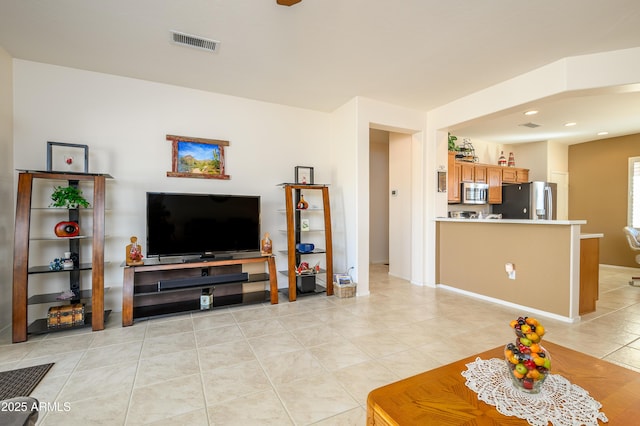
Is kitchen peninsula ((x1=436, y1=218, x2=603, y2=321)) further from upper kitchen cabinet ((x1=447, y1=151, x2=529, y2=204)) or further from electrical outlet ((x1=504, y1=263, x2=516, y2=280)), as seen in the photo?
upper kitchen cabinet ((x1=447, y1=151, x2=529, y2=204))

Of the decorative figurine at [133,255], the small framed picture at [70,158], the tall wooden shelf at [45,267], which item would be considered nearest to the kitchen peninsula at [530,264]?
the decorative figurine at [133,255]

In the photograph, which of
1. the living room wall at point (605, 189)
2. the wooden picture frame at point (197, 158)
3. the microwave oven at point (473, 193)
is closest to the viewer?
the wooden picture frame at point (197, 158)

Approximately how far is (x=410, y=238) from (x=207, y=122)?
11.9ft

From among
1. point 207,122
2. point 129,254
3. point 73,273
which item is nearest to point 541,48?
point 207,122

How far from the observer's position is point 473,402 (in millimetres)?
1202

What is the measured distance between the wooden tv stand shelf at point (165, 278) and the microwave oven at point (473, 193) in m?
4.00

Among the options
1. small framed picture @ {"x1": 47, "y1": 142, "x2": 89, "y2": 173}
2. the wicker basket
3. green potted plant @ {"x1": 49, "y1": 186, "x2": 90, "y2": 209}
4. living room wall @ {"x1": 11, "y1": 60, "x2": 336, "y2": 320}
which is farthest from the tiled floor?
small framed picture @ {"x1": 47, "y1": 142, "x2": 89, "y2": 173}

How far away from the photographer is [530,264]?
347 centimetres

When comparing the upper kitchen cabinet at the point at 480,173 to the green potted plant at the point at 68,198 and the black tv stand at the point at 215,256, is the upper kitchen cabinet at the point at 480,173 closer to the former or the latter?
the black tv stand at the point at 215,256

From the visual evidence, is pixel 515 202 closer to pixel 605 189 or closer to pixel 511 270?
pixel 605 189

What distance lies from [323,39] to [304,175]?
2.09m

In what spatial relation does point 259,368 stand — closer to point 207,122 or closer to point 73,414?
point 73,414

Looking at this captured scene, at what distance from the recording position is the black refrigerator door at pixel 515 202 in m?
5.82

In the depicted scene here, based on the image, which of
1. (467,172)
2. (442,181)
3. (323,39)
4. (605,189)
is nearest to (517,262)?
(442,181)
